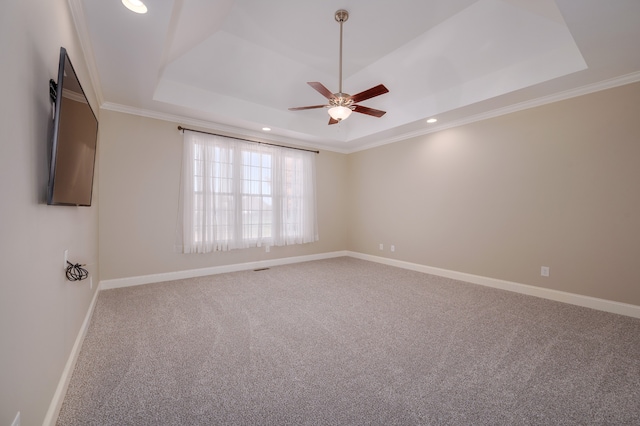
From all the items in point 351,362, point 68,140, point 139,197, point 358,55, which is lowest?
point 351,362

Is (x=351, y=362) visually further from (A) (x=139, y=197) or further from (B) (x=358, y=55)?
(A) (x=139, y=197)

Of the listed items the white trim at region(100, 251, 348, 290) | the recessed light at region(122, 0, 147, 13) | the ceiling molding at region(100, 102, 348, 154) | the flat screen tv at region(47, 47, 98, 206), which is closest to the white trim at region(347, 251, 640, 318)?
the white trim at region(100, 251, 348, 290)

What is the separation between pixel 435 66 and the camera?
3.51 m

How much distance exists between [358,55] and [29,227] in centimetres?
360

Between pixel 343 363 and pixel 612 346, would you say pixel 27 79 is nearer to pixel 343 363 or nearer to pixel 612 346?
pixel 343 363

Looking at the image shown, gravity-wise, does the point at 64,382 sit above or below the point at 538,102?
below

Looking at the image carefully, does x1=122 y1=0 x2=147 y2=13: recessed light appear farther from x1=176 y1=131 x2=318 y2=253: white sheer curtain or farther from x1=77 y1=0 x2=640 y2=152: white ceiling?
x1=176 y1=131 x2=318 y2=253: white sheer curtain

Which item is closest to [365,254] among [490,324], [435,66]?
[490,324]

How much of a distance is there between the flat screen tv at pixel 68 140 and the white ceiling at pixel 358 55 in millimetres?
903

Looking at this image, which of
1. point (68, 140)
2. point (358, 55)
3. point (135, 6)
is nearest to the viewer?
point (68, 140)

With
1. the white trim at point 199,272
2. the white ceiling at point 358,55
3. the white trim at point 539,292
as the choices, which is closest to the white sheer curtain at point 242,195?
the white trim at point 199,272

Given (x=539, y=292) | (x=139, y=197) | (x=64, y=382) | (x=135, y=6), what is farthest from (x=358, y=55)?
(x=64, y=382)

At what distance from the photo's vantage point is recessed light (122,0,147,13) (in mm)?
1860

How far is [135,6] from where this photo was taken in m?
1.90
